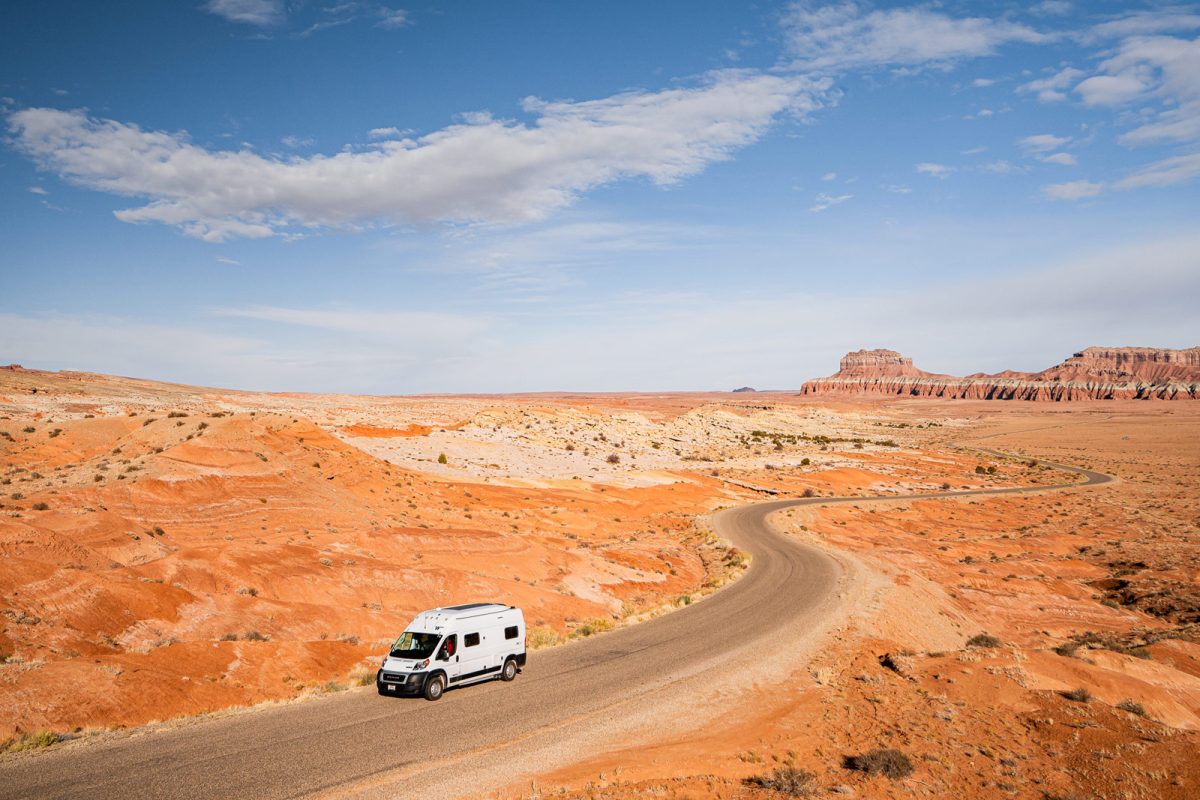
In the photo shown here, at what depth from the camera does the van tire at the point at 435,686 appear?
1836 centimetres

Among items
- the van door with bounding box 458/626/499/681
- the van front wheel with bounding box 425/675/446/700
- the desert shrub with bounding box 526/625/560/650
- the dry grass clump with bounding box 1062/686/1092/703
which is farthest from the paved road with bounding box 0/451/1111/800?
the dry grass clump with bounding box 1062/686/1092/703

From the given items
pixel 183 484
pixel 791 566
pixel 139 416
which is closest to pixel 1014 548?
pixel 791 566

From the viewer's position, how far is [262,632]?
22750mm

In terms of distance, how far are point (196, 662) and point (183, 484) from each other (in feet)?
61.0

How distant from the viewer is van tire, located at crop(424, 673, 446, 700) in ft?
60.2

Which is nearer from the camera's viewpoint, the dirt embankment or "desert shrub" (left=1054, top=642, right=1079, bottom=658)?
the dirt embankment

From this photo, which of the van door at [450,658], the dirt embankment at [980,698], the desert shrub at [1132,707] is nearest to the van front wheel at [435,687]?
the van door at [450,658]

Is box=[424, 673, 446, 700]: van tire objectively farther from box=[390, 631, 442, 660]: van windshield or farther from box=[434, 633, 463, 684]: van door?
box=[390, 631, 442, 660]: van windshield

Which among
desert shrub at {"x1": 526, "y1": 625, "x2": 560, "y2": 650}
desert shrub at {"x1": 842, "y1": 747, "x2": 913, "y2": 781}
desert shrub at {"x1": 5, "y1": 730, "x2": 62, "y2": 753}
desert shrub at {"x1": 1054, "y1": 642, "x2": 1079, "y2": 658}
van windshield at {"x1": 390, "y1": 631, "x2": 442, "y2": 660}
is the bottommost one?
desert shrub at {"x1": 526, "y1": 625, "x2": 560, "y2": 650}

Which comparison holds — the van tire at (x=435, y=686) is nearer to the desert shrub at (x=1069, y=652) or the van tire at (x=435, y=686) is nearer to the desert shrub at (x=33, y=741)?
the desert shrub at (x=33, y=741)

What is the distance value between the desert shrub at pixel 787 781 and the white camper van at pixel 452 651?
28.8ft

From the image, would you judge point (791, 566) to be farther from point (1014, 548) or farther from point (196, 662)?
point (196, 662)

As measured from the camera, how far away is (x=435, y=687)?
1855cm

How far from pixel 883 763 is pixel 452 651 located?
11.7m
